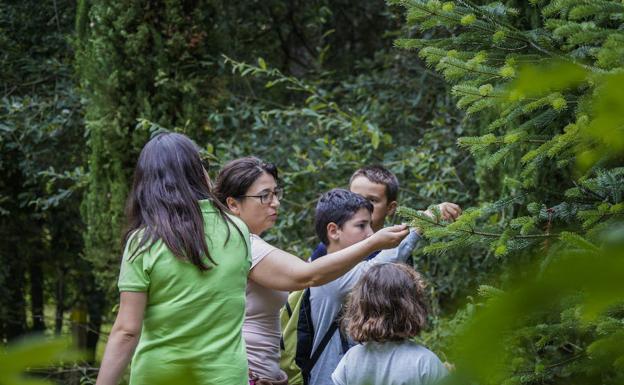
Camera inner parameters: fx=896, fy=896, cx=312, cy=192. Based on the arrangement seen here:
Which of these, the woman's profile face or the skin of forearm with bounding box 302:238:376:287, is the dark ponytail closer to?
the skin of forearm with bounding box 302:238:376:287

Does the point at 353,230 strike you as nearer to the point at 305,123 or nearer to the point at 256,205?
the point at 256,205

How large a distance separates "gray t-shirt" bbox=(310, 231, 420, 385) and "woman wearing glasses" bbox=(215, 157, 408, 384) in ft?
0.41

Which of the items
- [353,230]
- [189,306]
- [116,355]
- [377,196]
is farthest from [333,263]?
[377,196]

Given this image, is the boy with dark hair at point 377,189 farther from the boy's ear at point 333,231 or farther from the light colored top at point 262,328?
the light colored top at point 262,328

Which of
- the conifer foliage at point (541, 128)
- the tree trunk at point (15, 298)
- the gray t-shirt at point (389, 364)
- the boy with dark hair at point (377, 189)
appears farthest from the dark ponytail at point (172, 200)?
the tree trunk at point (15, 298)

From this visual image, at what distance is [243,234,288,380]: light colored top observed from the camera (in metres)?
3.21

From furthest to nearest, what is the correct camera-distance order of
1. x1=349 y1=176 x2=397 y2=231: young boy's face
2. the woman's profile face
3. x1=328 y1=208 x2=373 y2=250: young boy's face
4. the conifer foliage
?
x1=349 y1=176 x2=397 y2=231: young boy's face → x1=328 y1=208 x2=373 y2=250: young boy's face → the woman's profile face → the conifer foliage

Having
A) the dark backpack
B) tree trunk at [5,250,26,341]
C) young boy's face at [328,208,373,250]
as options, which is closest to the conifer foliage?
young boy's face at [328,208,373,250]

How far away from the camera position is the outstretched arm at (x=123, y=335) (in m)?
2.67

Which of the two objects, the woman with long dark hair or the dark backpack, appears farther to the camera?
the dark backpack

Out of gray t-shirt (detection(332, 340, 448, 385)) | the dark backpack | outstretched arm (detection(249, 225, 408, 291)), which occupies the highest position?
outstretched arm (detection(249, 225, 408, 291))

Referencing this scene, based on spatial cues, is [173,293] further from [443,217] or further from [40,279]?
[40,279]

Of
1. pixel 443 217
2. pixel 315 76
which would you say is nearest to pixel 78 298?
pixel 315 76

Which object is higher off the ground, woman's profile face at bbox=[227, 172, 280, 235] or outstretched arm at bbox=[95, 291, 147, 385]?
woman's profile face at bbox=[227, 172, 280, 235]
